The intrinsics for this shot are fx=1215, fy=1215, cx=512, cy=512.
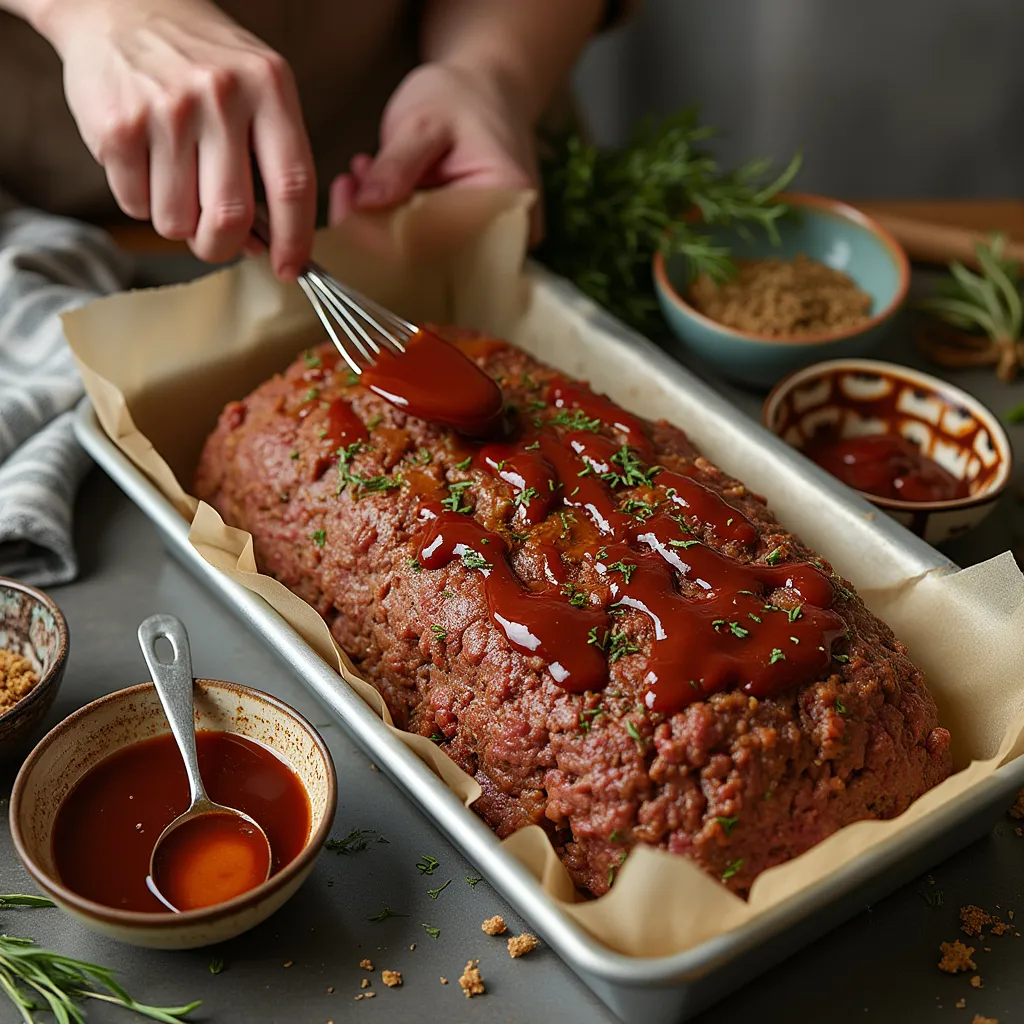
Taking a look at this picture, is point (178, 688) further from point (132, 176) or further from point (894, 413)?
point (894, 413)

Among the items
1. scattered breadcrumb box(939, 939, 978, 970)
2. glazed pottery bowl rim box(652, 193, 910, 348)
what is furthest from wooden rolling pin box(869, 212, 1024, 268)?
scattered breadcrumb box(939, 939, 978, 970)

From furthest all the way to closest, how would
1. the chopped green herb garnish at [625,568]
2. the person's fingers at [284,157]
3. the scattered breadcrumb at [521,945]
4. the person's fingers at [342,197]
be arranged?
the person's fingers at [342,197] → the person's fingers at [284,157] → the chopped green herb garnish at [625,568] → the scattered breadcrumb at [521,945]

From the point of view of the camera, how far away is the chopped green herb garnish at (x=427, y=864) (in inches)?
96.2

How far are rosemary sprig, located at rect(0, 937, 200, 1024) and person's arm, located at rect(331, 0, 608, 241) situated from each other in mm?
2291

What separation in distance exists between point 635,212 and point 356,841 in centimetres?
233

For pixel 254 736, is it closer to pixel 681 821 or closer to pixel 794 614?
pixel 681 821

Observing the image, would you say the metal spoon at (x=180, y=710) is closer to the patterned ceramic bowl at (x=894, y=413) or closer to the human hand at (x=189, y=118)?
the human hand at (x=189, y=118)

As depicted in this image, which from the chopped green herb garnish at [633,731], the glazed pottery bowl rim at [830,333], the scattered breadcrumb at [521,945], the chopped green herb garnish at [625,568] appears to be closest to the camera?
the chopped green herb garnish at [633,731]

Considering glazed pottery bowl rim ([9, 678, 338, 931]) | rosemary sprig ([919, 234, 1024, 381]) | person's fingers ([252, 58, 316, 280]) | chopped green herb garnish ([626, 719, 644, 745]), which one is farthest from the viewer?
rosemary sprig ([919, 234, 1024, 381])

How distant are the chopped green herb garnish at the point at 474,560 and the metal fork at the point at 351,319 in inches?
27.1

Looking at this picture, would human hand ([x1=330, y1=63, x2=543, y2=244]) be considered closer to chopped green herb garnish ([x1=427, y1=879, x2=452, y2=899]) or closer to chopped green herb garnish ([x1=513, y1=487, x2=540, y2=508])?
chopped green herb garnish ([x1=513, y1=487, x2=540, y2=508])

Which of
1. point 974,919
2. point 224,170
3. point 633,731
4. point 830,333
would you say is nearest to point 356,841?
point 633,731

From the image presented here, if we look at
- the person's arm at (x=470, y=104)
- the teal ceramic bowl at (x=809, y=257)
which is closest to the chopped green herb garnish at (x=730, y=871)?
the teal ceramic bowl at (x=809, y=257)

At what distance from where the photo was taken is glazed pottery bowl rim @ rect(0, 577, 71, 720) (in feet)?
8.18
